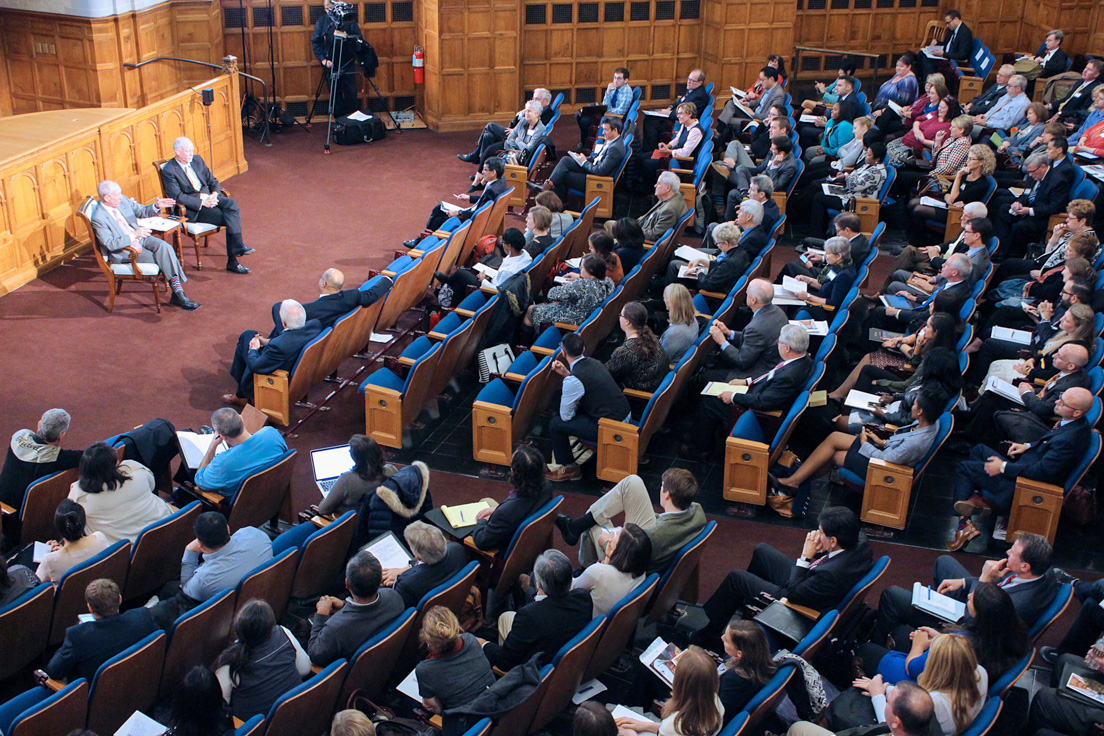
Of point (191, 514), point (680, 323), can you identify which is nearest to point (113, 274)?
point (191, 514)

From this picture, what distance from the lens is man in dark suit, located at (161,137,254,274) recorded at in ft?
31.7

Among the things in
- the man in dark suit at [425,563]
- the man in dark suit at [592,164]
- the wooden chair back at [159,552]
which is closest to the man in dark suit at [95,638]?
the wooden chair back at [159,552]

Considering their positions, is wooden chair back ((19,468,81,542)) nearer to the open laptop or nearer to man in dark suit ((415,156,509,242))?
the open laptop

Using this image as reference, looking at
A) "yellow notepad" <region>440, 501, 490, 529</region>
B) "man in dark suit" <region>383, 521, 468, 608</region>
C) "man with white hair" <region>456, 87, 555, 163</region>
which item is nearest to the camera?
"man in dark suit" <region>383, 521, 468, 608</region>

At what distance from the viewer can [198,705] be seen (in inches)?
166

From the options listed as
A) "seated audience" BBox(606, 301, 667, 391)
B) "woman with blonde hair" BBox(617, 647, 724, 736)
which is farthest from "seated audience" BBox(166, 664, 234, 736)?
"seated audience" BBox(606, 301, 667, 391)

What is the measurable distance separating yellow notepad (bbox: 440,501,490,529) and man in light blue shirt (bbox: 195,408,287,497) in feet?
3.63

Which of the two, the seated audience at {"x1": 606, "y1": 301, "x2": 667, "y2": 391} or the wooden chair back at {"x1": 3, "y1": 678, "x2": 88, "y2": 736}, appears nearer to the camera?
the wooden chair back at {"x1": 3, "y1": 678, "x2": 88, "y2": 736}

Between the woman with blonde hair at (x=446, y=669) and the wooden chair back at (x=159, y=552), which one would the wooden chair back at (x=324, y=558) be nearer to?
the wooden chair back at (x=159, y=552)

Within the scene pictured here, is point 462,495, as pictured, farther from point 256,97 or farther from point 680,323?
point 256,97

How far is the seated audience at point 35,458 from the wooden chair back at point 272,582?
1450 mm

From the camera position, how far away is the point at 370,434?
23.6ft

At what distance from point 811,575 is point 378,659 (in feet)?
6.73

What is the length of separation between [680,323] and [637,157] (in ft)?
16.1
